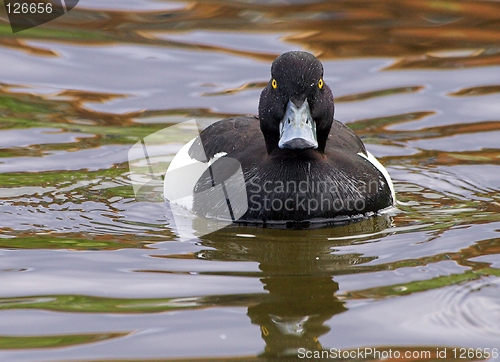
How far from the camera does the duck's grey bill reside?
6535 millimetres

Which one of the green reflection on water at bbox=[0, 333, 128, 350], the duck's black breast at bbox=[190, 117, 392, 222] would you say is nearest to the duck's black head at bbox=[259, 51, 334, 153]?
the duck's black breast at bbox=[190, 117, 392, 222]

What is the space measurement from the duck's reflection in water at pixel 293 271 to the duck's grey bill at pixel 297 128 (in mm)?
720

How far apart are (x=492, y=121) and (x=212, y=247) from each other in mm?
4550

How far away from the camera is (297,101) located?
22.4ft

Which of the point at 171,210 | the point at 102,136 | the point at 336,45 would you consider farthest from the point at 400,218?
the point at 336,45

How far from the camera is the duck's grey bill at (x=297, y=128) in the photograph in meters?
6.54

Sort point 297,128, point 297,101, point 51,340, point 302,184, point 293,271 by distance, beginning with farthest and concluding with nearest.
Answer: point 302,184
point 297,101
point 297,128
point 293,271
point 51,340

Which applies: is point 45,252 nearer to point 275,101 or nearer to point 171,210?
point 171,210

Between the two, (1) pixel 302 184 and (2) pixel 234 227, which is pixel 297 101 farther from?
(2) pixel 234 227

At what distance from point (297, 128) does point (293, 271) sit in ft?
3.77

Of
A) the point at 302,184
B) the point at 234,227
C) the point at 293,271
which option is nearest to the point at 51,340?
the point at 293,271

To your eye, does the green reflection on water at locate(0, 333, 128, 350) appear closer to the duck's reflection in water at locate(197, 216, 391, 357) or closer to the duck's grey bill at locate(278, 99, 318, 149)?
the duck's reflection in water at locate(197, 216, 391, 357)

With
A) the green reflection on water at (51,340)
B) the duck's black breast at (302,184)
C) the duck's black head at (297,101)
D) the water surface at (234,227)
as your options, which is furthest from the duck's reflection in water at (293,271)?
the green reflection on water at (51,340)

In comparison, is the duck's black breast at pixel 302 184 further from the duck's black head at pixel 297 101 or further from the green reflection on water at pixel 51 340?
the green reflection on water at pixel 51 340
